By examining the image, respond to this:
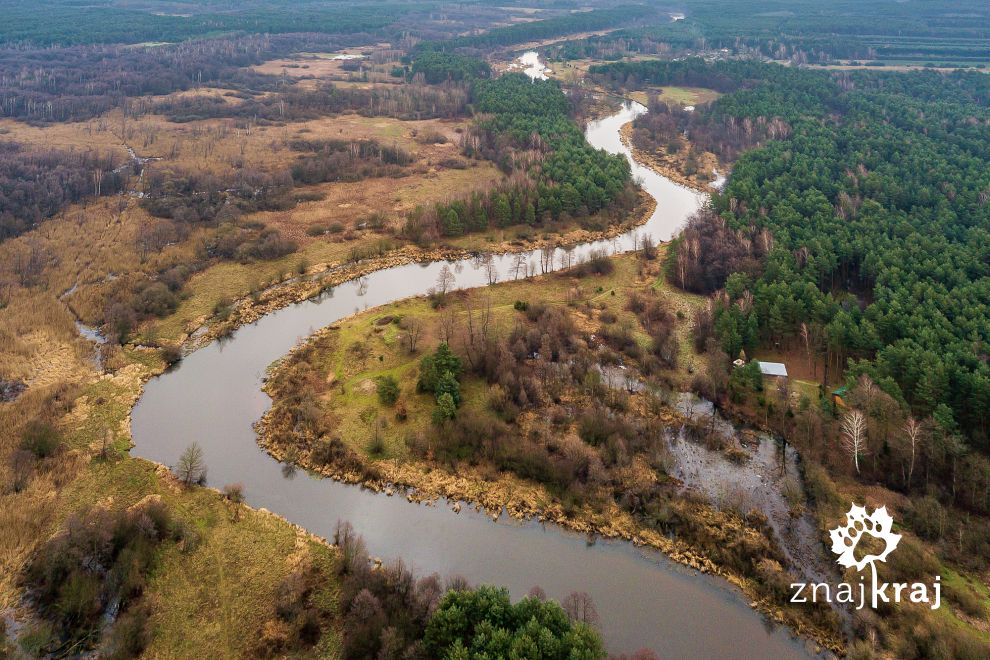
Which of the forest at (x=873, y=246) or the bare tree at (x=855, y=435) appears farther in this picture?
the forest at (x=873, y=246)

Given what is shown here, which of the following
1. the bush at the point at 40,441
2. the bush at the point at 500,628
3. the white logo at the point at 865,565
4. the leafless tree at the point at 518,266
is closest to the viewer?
the bush at the point at 500,628

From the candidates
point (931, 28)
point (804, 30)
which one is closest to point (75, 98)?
point (804, 30)

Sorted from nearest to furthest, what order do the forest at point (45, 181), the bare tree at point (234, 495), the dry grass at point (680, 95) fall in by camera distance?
the bare tree at point (234, 495), the forest at point (45, 181), the dry grass at point (680, 95)

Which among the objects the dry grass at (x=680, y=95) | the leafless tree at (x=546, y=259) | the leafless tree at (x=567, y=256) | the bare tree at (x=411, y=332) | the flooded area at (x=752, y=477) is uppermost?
the dry grass at (x=680, y=95)

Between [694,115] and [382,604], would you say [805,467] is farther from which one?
[694,115]

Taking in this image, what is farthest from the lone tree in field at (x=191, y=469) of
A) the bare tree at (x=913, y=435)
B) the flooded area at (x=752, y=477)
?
the bare tree at (x=913, y=435)

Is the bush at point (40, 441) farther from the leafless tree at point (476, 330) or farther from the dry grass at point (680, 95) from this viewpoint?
the dry grass at point (680, 95)

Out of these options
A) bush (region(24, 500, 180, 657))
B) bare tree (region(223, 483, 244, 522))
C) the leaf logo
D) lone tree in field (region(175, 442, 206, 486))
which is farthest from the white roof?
bush (region(24, 500, 180, 657))
